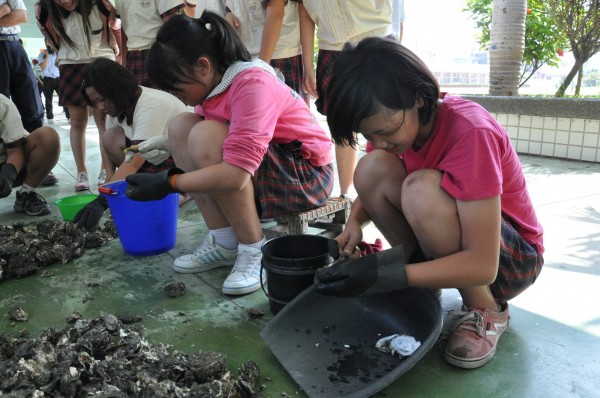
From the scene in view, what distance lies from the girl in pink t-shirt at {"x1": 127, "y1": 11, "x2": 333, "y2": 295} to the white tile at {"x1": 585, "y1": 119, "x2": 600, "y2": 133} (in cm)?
283

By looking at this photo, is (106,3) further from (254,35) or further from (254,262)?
(254,262)

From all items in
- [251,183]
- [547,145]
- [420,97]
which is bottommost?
[547,145]

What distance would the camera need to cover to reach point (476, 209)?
124 centimetres

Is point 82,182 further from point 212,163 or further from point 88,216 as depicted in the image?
point 212,163

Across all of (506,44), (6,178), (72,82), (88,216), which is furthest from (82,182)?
(506,44)

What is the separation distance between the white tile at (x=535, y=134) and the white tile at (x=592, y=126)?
0.41 m

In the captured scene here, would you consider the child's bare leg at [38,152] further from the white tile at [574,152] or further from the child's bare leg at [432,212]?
the white tile at [574,152]

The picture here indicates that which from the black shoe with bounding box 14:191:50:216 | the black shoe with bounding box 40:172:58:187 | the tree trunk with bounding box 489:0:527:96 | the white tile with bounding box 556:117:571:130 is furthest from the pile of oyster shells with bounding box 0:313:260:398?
the tree trunk with bounding box 489:0:527:96

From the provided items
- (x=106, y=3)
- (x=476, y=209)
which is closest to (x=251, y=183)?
(x=476, y=209)

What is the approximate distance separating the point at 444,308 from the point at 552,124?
3205 millimetres

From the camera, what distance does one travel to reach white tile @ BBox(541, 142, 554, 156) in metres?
4.25

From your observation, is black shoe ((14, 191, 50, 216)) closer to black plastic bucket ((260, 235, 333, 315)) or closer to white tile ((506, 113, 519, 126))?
black plastic bucket ((260, 235, 333, 315))

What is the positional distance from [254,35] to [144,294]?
5.63 ft

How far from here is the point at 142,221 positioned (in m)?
2.20
